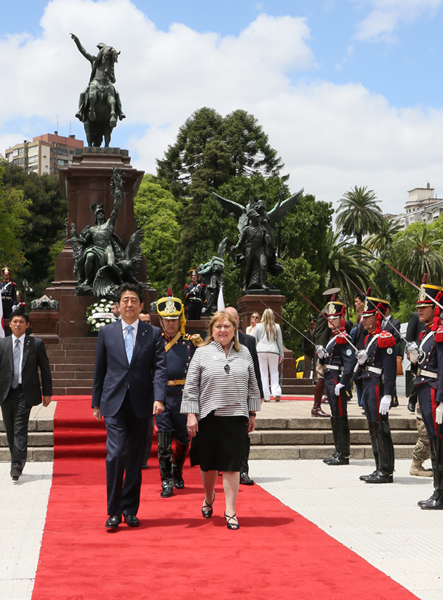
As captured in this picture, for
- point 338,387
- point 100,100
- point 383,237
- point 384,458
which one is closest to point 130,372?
point 384,458

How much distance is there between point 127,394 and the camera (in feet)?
20.6

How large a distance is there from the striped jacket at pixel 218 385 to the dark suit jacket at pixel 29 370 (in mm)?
2929

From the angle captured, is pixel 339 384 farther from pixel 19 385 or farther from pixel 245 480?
pixel 19 385

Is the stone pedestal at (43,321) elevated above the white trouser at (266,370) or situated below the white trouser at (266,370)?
above

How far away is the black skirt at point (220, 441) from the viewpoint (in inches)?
248

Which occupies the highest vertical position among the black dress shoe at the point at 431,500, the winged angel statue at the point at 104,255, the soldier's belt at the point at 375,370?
the winged angel statue at the point at 104,255

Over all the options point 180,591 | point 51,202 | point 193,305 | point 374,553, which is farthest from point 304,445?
point 51,202

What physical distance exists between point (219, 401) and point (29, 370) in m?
3.27

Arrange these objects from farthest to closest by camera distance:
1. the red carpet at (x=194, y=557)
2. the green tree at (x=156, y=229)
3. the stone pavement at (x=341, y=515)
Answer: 1. the green tree at (x=156, y=229)
2. the stone pavement at (x=341, y=515)
3. the red carpet at (x=194, y=557)

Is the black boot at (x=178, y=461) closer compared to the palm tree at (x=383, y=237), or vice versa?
the black boot at (x=178, y=461)

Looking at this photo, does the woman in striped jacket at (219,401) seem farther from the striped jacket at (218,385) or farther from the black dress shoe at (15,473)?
the black dress shoe at (15,473)

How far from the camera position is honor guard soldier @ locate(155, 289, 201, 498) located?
772cm

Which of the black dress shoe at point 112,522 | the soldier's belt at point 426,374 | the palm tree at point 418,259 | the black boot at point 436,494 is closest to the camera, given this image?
the black dress shoe at point 112,522

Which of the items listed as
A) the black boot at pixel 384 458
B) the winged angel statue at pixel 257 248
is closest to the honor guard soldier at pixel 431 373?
the black boot at pixel 384 458
